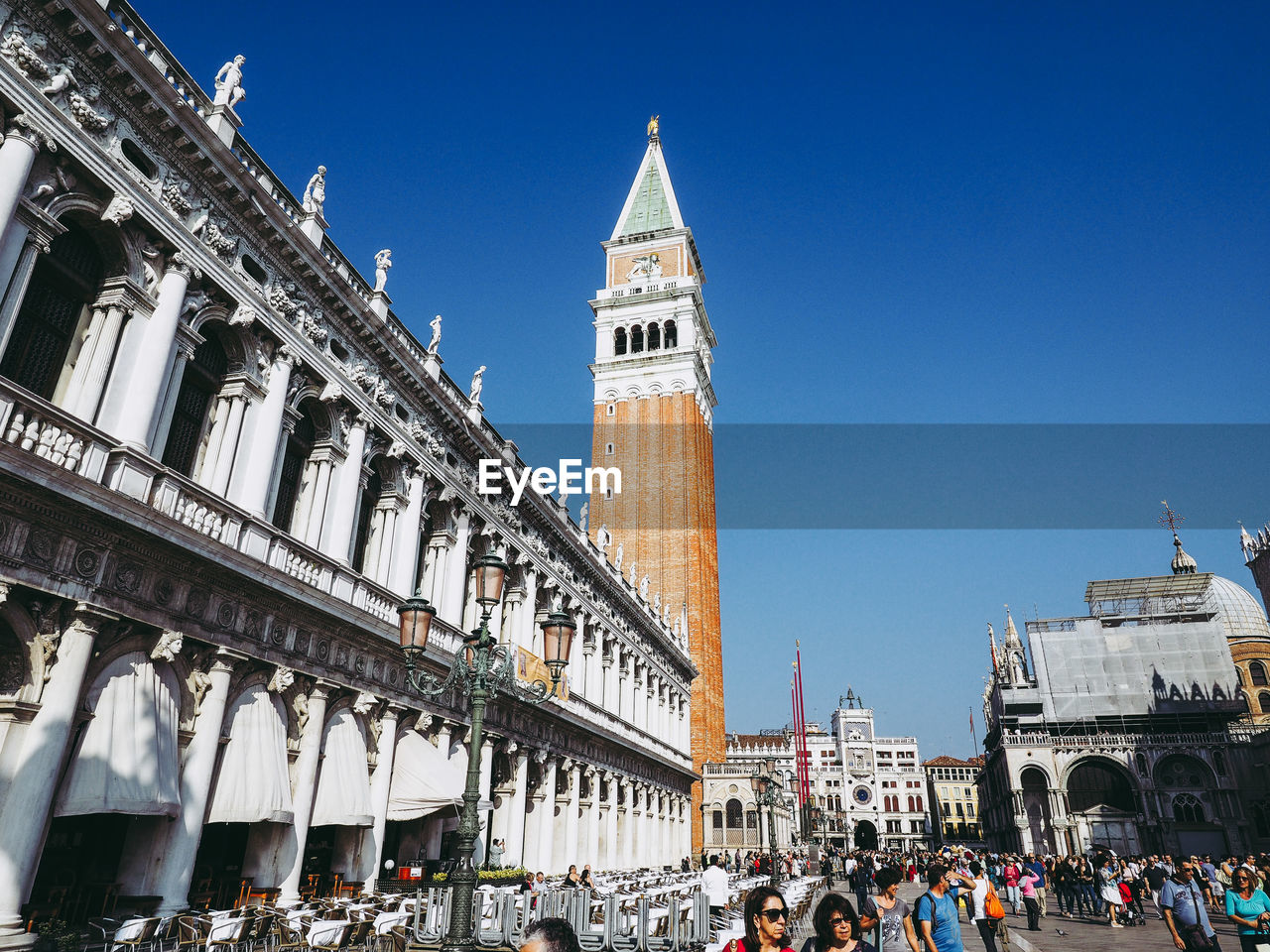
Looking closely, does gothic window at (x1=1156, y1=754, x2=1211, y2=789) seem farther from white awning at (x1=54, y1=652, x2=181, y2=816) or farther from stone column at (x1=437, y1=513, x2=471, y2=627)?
white awning at (x1=54, y1=652, x2=181, y2=816)

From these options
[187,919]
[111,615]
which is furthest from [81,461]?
[187,919]

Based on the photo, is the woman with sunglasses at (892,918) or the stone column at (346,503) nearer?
the woman with sunglasses at (892,918)

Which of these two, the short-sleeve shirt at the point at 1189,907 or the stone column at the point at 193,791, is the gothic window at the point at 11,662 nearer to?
the stone column at the point at 193,791

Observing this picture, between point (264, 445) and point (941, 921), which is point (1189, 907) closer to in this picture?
point (941, 921)

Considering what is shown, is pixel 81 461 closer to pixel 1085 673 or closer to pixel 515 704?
pixel 515 704

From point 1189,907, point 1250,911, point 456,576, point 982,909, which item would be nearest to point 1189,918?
point 1189,907

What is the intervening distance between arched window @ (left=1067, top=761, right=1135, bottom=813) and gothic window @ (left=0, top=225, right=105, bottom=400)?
5676 centimetres

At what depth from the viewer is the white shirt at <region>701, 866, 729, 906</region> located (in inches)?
527

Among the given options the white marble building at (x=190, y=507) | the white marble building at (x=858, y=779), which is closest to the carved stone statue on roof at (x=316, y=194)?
the white marble building at (x=190, y=507)

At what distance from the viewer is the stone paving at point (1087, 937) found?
51.3 feet

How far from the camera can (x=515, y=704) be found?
23.7 m

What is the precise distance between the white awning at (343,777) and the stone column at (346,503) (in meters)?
3.26

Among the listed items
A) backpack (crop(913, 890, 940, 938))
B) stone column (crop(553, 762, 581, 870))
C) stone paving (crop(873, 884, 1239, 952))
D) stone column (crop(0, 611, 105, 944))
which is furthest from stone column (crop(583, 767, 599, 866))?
backpack (crop(913, 890, 940, 938))

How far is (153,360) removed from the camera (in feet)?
42.2
